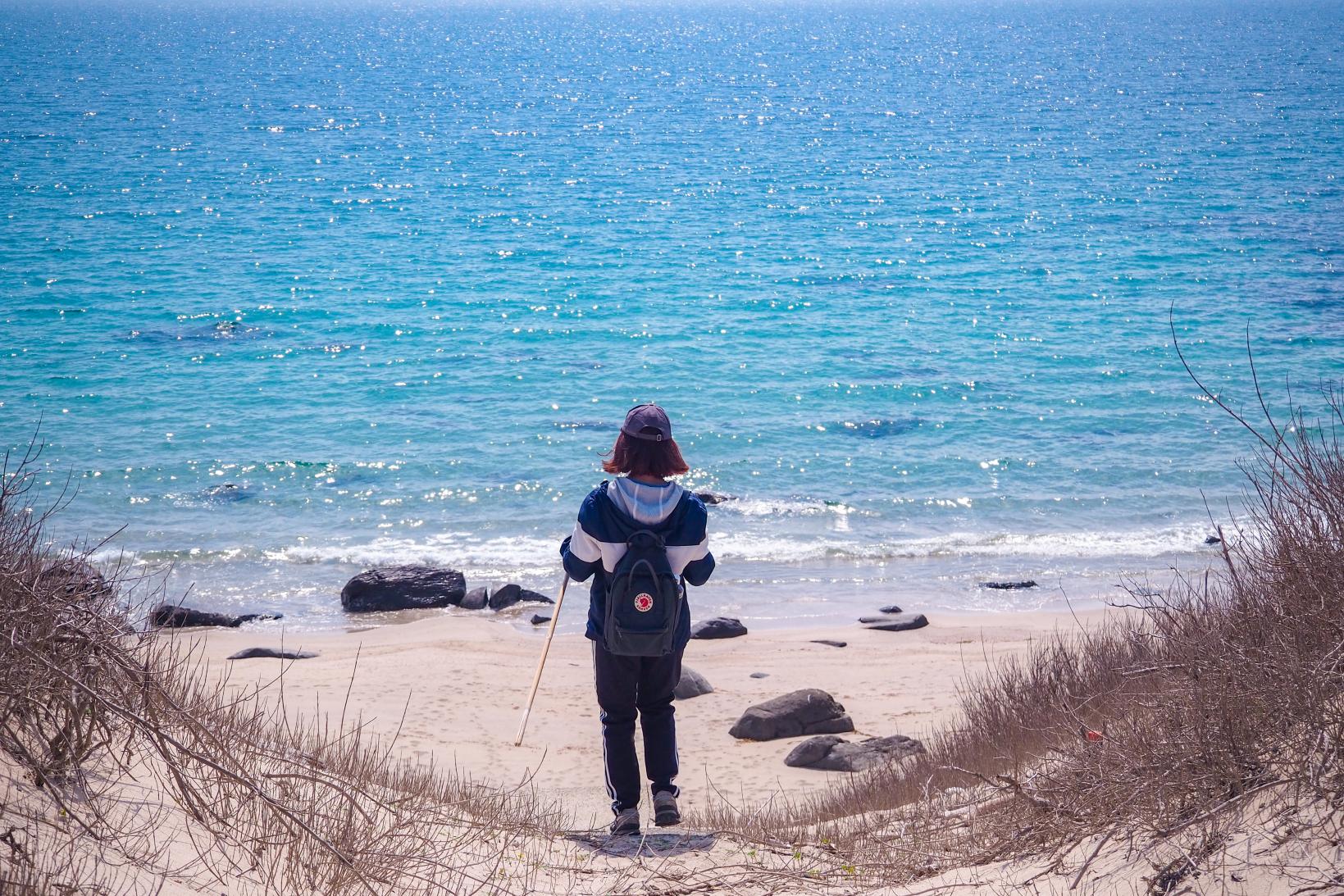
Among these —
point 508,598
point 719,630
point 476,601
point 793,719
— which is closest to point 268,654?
point 476,601

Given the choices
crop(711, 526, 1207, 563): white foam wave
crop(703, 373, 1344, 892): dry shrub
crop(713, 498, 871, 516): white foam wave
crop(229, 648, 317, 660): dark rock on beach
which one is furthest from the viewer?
crop(713, 498, 871, 516): white foam wave

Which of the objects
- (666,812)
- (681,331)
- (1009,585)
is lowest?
(666,812)

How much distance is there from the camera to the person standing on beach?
4.97 metres

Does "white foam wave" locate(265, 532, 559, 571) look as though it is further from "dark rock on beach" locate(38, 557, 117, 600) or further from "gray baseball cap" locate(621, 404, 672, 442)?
"gray baseball cap" locate(621, 404, 672, 442)

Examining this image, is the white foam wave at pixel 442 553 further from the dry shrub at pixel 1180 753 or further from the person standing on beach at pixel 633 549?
the person standing on beach at pixel 633 549

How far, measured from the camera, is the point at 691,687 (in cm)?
934

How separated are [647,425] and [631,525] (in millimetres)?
469

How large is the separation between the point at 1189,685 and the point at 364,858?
3349mm

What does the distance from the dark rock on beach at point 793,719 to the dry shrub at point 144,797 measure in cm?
353

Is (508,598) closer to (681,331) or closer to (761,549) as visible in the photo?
(761,549)

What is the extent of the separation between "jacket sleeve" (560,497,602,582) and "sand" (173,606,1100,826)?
1544 mm

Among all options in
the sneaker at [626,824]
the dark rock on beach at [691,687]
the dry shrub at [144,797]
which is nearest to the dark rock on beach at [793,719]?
the dark rock on beach at [691,687]

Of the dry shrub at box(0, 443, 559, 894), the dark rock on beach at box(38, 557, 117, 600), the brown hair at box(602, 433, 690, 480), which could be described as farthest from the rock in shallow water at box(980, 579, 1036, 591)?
the dark rock on beach at box(38, 557, 117, 600)

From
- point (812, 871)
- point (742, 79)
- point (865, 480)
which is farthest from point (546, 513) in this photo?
point (742, 79)
